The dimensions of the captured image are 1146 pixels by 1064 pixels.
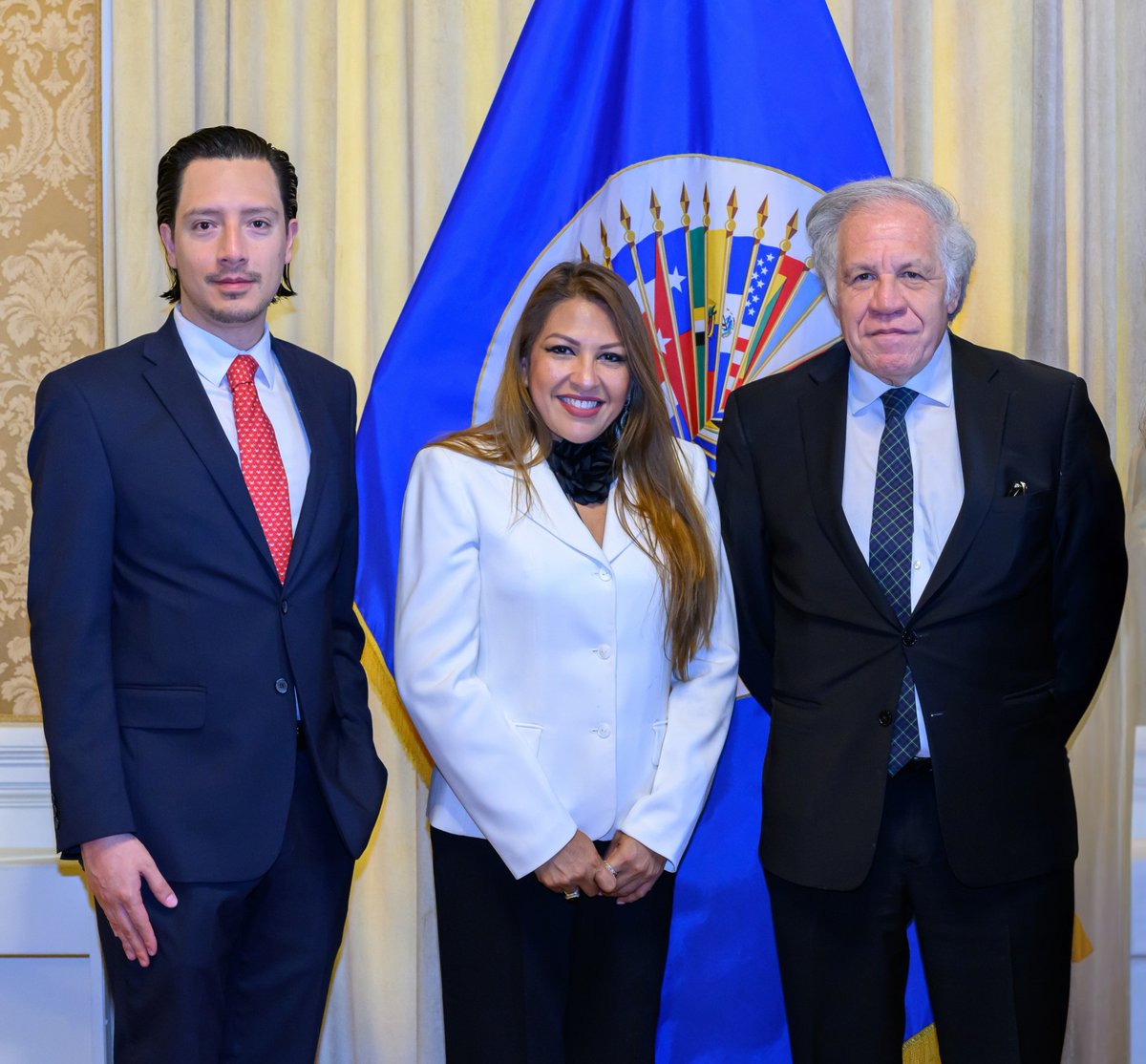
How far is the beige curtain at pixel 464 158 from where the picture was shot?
9.60ft

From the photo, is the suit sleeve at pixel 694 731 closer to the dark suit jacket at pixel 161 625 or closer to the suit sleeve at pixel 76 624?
the dark suit jacket at pixel 161 625

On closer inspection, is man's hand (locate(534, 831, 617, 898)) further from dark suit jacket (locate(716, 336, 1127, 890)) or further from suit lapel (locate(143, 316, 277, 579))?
suit lapel (locate(143, 316, 277, 579))

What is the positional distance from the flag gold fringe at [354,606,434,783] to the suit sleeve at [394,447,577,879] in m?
0.65

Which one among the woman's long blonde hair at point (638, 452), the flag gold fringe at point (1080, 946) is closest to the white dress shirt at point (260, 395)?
the woman's long blonde hair at point (638, 452)

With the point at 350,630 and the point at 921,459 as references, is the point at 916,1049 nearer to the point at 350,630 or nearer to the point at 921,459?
the point at 921,459

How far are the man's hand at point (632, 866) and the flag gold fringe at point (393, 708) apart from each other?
75cm

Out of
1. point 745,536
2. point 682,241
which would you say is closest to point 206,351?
point 745,536

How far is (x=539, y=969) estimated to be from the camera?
77.9 inches

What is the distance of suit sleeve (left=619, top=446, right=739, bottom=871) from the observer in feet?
6.61

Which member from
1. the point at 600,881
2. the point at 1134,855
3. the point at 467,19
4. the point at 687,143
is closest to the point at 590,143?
the point at 687,143

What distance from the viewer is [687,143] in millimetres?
2664

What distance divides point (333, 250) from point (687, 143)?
88 centimetres

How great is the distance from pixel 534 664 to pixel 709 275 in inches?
39.5

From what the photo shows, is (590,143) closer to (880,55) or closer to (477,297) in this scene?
(477,297)
